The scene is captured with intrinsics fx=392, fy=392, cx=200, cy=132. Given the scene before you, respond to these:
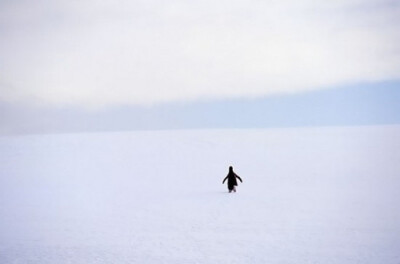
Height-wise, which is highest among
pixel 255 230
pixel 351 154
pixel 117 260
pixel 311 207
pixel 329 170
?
pixel 351 154

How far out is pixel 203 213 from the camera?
9.48 metres

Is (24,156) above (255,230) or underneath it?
above

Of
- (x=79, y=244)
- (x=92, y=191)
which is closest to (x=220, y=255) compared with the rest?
(x=79, y=244)

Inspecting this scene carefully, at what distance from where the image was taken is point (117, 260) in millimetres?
6586

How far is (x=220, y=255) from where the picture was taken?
263 inches

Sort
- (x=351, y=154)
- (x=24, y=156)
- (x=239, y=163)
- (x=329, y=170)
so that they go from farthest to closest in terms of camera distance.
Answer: (x=24, y=156)
(x=351, y=154)
(x=239, y=163)
(x=329, y=170)

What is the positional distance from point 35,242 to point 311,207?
634cm

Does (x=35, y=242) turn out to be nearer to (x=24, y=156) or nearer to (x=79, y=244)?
(x=79, y=244)

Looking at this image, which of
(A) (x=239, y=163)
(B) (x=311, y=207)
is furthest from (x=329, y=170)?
(B) (x=311, y=207)

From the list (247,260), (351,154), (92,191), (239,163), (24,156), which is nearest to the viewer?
(247,260)

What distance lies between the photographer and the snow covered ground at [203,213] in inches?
270

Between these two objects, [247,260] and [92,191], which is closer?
[247,260]

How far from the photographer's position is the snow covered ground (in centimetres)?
687

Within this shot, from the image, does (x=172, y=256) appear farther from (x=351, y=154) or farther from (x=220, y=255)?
(x=351, y=154)
